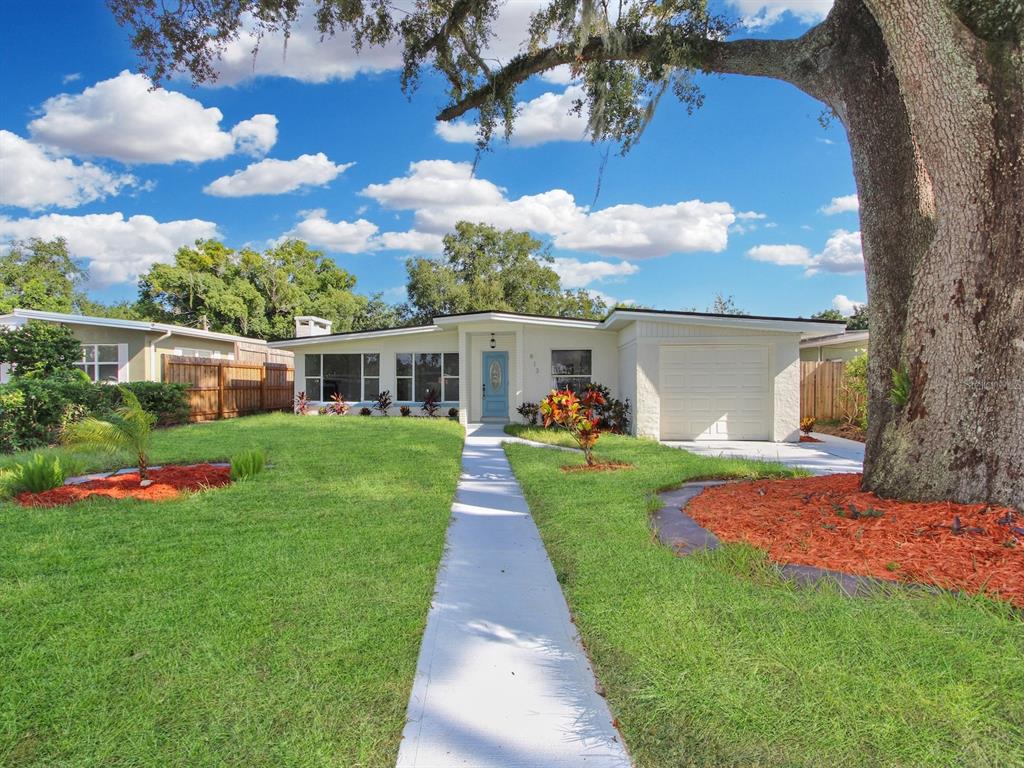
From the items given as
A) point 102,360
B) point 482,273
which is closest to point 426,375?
point 102,360

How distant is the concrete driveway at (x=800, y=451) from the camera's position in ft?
29.3

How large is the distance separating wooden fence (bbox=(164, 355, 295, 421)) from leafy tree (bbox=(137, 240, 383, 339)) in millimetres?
12280

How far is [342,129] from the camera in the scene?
17.3 m

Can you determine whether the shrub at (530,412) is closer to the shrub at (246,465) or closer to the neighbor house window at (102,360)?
the shrub at (246,465)

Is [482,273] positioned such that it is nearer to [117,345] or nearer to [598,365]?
[598,365]

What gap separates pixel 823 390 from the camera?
50.9ft

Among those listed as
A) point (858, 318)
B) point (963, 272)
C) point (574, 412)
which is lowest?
point (574, 412)

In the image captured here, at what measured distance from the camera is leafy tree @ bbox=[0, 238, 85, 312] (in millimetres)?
31333

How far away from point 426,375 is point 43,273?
30590 millimetres

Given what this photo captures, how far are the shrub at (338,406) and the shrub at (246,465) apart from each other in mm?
10534

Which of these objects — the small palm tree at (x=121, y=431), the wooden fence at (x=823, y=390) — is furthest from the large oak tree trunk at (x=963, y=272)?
the wooden fence at (x=823, y=390)

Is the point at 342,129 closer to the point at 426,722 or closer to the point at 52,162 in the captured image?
the point at 52,162

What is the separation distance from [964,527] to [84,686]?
5.21 meters

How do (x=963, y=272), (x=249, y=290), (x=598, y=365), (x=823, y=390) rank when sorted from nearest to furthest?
(x=963, y=272)
(x=598, y=365)
(x=823, y=390)
(x=249, y=290)
